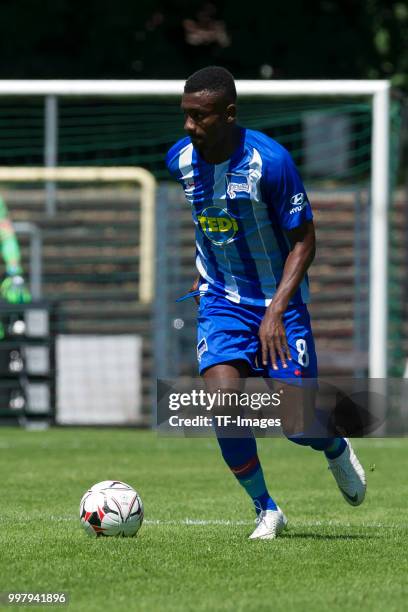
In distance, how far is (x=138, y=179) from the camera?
16.8m

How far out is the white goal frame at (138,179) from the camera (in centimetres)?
1650

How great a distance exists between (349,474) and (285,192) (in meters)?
1.48

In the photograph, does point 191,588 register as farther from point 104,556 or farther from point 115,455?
point 115,455

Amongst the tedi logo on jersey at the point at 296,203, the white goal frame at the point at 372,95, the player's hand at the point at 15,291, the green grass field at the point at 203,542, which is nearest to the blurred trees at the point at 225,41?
the player's hand at the point at 15,291

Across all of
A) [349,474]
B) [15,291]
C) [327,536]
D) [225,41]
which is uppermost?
[225,41]

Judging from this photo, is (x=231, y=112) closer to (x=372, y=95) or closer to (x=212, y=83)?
(x=212, y=83)

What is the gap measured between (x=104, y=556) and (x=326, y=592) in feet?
3.92

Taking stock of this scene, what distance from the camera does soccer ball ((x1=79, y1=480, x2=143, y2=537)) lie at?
6988 mm

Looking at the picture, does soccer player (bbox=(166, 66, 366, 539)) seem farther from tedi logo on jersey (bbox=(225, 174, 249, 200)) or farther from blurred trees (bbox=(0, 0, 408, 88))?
blurred trees (bbox=(0, 0, 408, 88))

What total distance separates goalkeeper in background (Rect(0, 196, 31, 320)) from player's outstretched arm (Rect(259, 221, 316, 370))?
926 cm

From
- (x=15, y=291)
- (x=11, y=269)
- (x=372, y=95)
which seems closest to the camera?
(x=372, y=95)

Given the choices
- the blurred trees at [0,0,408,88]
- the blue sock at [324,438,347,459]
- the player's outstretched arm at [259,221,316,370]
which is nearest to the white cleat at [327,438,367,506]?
the blue sock at [324,438,347,459]


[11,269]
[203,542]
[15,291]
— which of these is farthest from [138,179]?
[203,542]

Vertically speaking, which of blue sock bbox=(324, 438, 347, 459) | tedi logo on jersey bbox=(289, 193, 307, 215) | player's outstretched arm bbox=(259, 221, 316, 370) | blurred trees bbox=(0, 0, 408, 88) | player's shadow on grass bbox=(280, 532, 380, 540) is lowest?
player's shadow on grass bbox=(280, 532, 380, 540)
